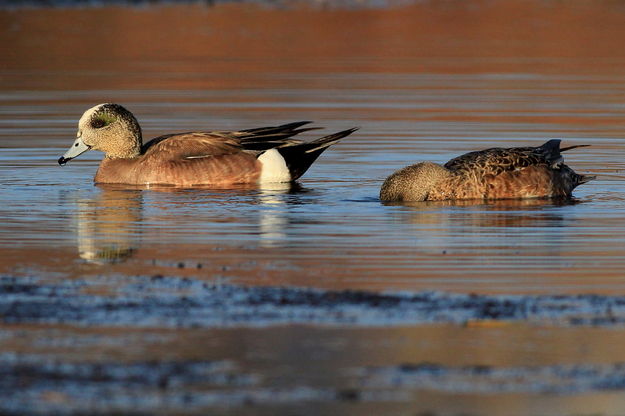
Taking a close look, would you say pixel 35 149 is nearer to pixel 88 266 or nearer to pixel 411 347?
pixel 88 266

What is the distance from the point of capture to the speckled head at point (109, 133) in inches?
541

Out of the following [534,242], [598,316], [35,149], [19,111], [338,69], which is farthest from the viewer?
[338,69]

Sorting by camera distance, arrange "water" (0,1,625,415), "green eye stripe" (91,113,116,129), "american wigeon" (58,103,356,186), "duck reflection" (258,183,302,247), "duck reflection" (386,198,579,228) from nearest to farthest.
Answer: "water" (0,1,625,415) → "duck reflection" (258,183,302,247) → "duck reflection" (386,198,579,228) → "american wigeon" (58,103,356,186) → "green eye stripe" (91,113,116,129)

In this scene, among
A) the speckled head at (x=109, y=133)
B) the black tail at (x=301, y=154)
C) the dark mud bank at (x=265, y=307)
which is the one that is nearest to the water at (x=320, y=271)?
the dark mud bank at (x=265, y=307)

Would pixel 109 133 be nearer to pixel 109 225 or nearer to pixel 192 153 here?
pixel 192 153

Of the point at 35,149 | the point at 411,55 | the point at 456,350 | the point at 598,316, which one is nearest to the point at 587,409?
the point at 456,350

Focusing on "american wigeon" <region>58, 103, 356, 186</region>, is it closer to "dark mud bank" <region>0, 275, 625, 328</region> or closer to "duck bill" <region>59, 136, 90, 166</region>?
"duck bill" <region>59, 136, 90, 166</region>

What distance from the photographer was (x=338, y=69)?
80.3 feet

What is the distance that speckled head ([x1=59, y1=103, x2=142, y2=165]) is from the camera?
1373 centimetres

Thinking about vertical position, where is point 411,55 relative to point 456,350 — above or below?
above

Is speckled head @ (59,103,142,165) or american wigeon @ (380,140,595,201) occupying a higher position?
speckled head @ (59,103,142,165)

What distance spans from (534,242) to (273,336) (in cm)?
317

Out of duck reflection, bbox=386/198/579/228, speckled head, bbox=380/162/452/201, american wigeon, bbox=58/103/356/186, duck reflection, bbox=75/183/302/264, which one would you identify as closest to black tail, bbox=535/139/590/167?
duck reflection, bbox=386/198/579/228

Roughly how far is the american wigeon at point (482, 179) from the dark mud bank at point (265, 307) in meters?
3.89
